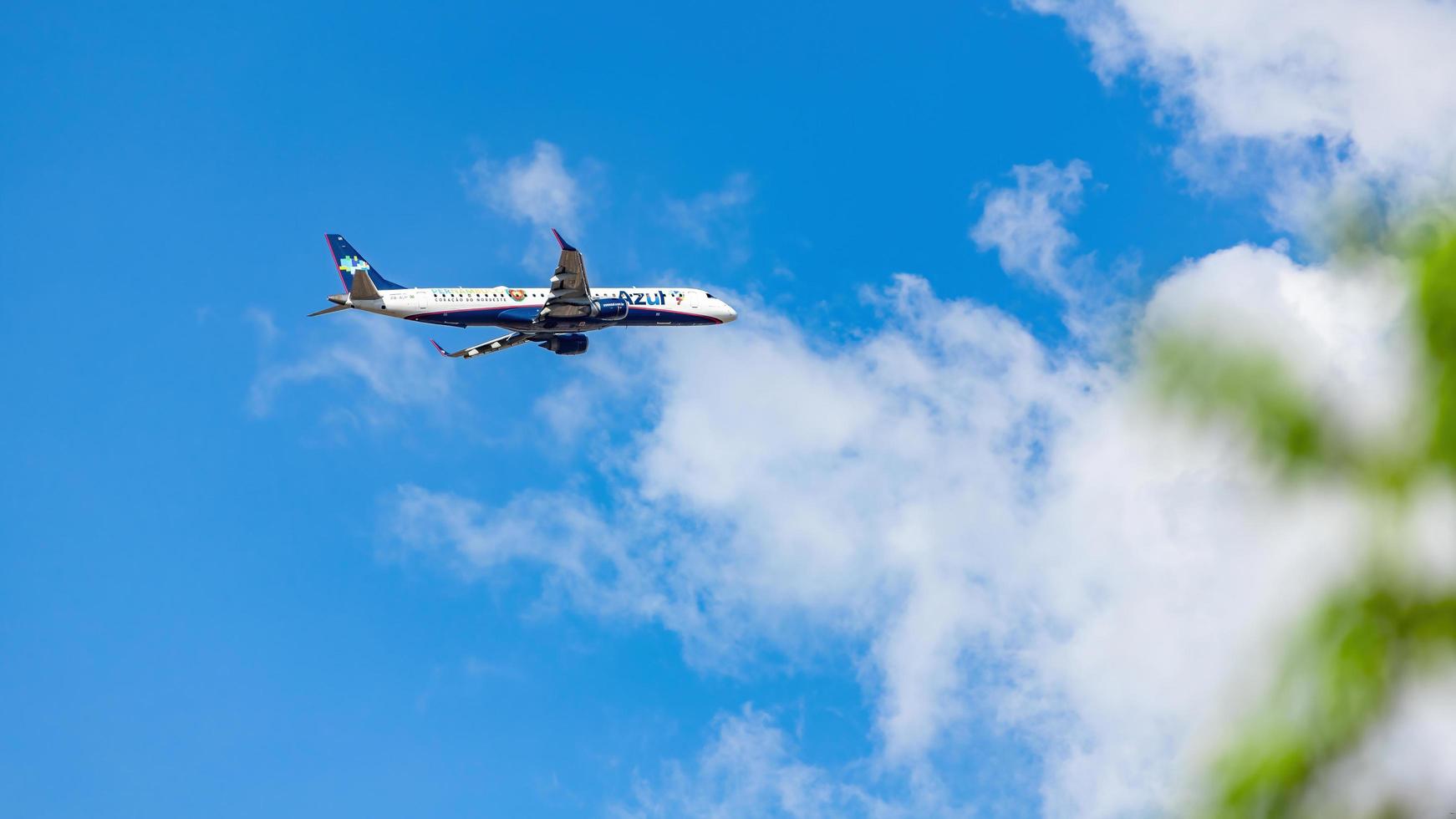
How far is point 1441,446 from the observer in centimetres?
698

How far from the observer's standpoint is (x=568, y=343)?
316 feet

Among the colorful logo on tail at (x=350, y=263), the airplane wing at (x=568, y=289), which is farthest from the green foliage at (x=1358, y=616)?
the colorful logo on tail at (x=350, y=263)

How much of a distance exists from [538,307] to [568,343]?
3236mm

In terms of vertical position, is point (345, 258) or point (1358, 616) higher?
point (345, 258)

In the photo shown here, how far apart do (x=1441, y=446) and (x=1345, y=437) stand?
1.76ft

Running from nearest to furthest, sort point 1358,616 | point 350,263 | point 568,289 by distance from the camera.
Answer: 1. point 1358,616
2. point 568,289
3. point 350,263

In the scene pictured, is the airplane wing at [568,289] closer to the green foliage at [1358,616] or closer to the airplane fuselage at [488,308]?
the airplane fuselage at [488,308]

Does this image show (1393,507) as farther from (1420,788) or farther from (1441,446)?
(1420,788)

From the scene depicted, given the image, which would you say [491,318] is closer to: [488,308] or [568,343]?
[488,308]

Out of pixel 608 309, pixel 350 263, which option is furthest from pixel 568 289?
pixel 350 263

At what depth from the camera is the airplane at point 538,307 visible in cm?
9131

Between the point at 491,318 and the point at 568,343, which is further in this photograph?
the point at 568,343

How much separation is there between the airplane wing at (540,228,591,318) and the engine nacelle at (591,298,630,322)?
596 mm

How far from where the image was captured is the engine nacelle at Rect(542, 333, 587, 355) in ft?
316
